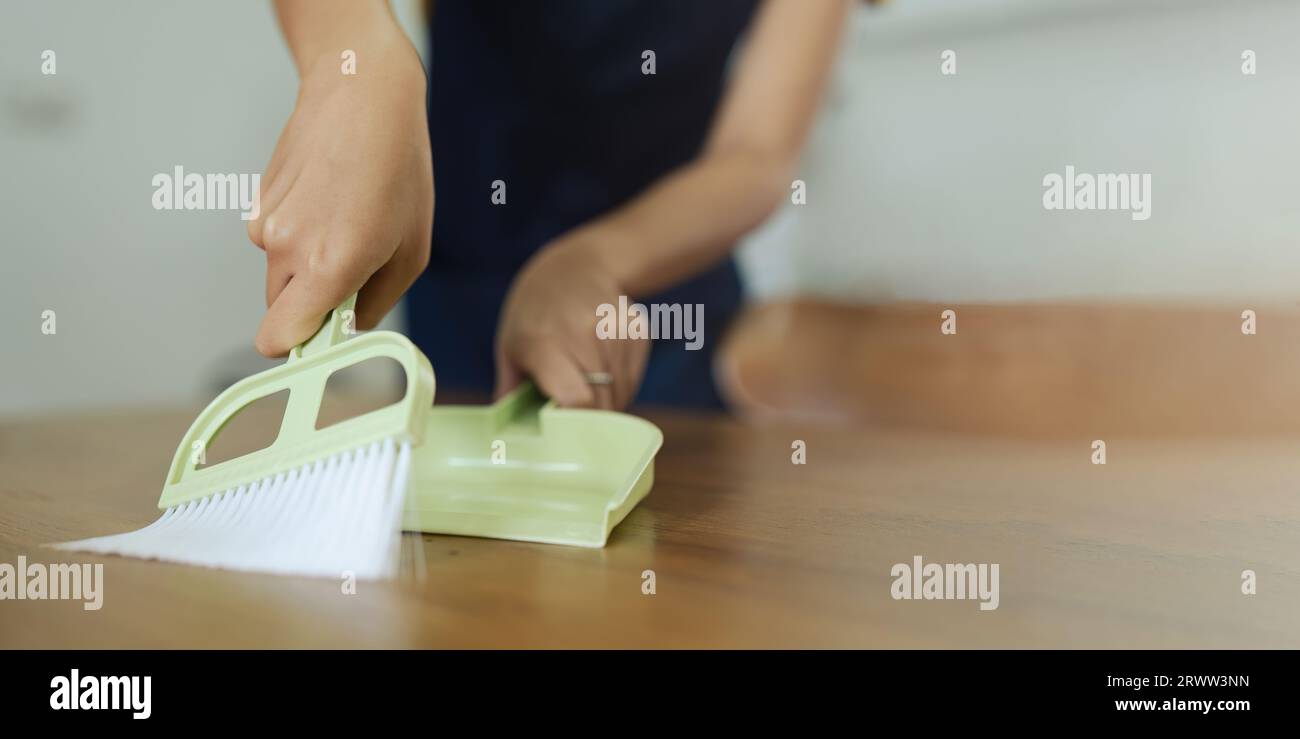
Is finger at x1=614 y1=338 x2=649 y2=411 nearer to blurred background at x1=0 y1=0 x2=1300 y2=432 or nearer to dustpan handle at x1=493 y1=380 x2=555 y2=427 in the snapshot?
dustpan handle at x1=493 y1=380 x2=555 y2=427

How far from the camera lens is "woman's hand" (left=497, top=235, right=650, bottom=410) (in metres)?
0.66

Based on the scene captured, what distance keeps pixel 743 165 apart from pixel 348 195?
2.18ft

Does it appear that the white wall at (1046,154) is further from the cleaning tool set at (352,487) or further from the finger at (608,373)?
the cleaning tool set at (352,487)

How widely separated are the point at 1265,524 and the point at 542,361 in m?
0.46

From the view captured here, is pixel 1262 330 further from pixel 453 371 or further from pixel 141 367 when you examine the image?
pixel 141 367

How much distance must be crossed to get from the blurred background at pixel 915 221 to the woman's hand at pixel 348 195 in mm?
795

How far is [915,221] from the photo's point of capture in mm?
1670

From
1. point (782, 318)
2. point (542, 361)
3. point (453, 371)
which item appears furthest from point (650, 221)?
point (782, 318)

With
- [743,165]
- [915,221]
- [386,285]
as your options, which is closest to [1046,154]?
[915,221]

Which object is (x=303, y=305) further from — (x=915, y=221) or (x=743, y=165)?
(x=915, y=221)

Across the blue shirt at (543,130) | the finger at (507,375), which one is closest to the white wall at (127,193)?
the blue shirt at (543,130)

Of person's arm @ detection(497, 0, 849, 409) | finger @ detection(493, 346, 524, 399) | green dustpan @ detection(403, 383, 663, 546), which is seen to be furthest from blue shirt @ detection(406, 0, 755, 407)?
green dustpan @ detection(403, 383, 663, 546)

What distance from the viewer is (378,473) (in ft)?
1.27

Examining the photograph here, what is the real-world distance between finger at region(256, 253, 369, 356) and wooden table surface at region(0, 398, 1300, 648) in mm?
119
